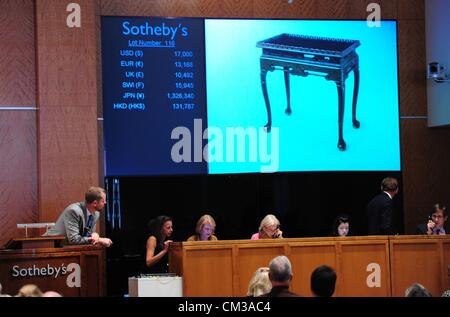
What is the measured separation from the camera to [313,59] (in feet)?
34.1

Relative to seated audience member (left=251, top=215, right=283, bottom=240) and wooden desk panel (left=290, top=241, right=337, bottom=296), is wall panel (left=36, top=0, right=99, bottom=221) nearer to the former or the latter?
seated audience member (left=251, top=215, right=283, bottom=240)

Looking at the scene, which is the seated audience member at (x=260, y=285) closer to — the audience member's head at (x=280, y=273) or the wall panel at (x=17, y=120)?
the audience member's head at (x=280, y=273)

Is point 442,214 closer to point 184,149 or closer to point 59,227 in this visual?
point 184,149

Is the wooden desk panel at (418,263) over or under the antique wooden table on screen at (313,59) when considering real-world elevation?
under

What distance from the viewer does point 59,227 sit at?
792 cm

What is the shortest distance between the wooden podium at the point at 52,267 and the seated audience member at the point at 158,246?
0.60 metres

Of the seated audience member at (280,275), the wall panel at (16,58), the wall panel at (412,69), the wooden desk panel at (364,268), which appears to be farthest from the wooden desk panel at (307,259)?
the wall panel at (16,58)

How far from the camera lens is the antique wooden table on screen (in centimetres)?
1032

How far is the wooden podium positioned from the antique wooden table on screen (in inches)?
134

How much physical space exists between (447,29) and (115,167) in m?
4.20

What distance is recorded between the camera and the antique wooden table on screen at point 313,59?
10.3 m

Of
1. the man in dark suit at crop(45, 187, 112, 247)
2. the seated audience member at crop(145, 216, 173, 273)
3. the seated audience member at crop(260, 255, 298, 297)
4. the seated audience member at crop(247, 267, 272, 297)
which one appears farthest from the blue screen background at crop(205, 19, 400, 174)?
the seated audience member at crop(260, 255, 298, 297)

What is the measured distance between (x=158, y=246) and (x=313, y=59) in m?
A: 3.39
